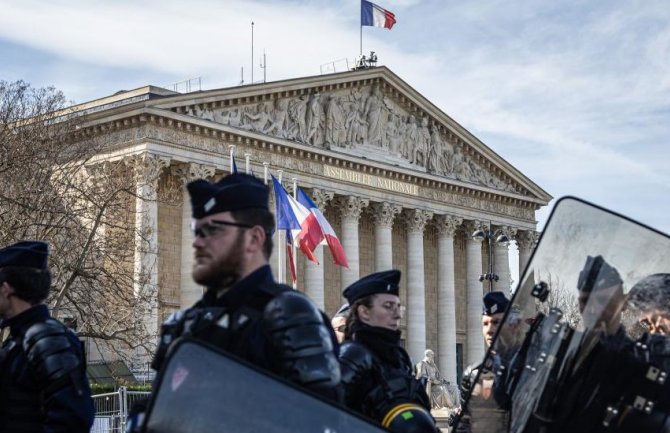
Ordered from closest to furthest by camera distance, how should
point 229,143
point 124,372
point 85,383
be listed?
point 85,383, point 124,372, point 229,143

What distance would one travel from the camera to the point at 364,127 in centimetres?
4153

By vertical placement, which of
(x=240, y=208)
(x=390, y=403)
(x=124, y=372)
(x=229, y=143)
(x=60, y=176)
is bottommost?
(x=124, y=372)

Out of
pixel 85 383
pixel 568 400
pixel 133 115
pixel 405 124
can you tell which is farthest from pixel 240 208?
pixel 405 124

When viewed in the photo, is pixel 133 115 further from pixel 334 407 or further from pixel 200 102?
pixel 334 407

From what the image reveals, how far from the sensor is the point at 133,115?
32219mm

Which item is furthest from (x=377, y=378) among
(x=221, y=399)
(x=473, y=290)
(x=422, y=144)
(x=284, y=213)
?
(x=473, y=290)

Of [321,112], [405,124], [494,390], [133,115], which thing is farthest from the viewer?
[405,124]

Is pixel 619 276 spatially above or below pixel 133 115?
below

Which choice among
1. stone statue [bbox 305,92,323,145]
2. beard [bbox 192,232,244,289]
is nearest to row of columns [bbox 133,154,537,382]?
stone statue [bbox 305,92,323,145]

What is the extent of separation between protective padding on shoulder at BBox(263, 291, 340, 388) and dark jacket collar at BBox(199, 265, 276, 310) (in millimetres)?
121

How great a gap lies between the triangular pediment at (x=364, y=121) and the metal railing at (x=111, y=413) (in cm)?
1508

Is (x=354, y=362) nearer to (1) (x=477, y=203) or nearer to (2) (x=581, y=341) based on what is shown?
(2) (x=581, y=341)

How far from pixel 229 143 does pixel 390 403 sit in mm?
31033

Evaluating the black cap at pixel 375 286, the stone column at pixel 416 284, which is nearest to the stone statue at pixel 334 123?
the stone column at pixel 416 284
